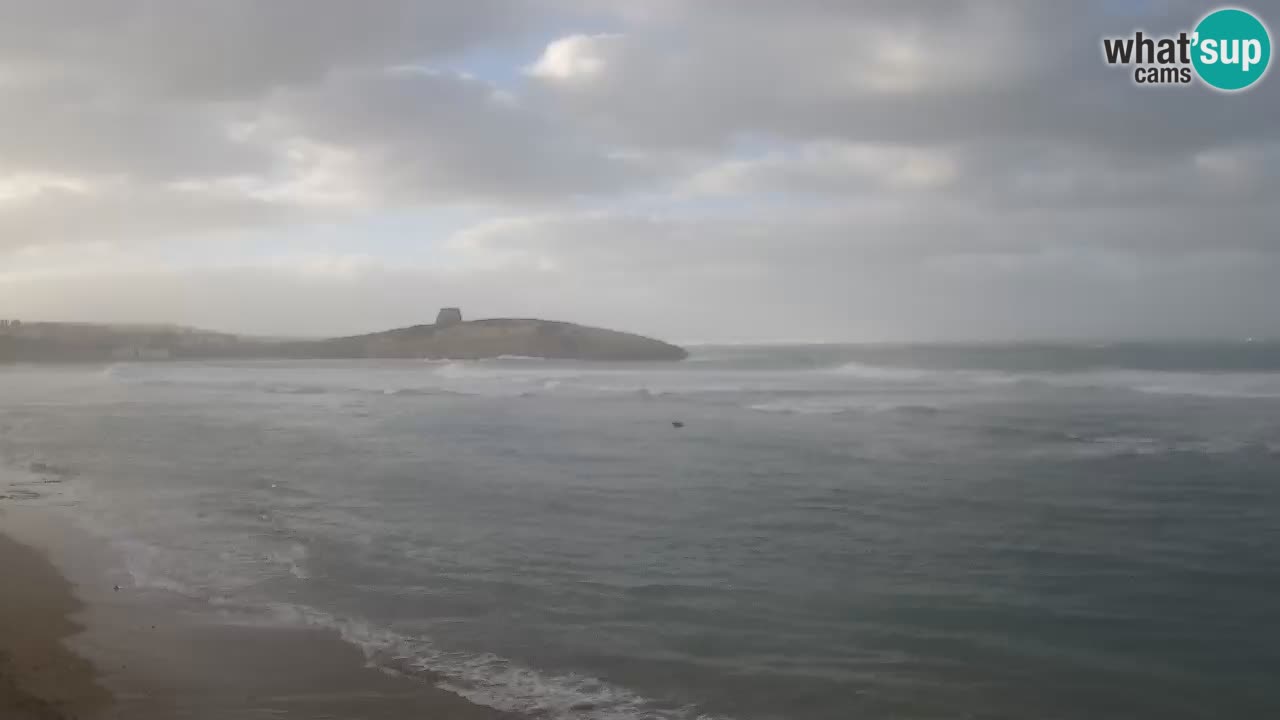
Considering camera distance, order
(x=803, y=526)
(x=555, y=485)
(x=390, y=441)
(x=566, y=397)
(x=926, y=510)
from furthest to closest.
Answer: (x=566, y=397), (x=390, y=441), (x=555, y=485), (x=926, y=510), (x=803, y=526)

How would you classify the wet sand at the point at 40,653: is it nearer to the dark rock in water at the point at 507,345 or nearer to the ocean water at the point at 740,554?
the ocean water at the point at 740,554

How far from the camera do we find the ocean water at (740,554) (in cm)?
774

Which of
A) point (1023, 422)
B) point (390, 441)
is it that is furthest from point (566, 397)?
point (1023, 422)

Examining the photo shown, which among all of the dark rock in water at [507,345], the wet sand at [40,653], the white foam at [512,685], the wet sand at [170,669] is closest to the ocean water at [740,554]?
the white foam at [512,685]

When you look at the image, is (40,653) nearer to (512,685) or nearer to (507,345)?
(512,685)

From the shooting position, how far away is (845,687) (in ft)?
24.7

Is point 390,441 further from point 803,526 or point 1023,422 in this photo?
point 1023,422

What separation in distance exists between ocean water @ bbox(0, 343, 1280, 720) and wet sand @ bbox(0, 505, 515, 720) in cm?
40

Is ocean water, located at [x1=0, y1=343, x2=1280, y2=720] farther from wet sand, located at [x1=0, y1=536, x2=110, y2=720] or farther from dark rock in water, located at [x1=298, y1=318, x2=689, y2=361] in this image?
dark rock in water, located at [x1=298, y1=318, x2=689, y2=361]

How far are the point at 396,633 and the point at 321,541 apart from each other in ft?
15.9

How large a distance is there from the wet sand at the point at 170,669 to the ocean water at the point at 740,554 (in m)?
0.40

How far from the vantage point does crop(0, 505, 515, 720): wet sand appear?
6.79 metres

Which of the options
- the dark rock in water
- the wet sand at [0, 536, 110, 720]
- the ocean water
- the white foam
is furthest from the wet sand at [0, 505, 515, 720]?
the dark rock in water

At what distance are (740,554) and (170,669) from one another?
706 centimetres
